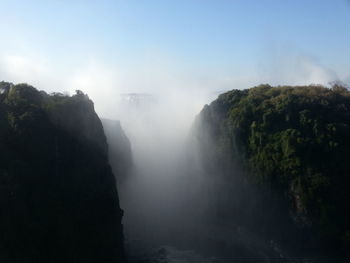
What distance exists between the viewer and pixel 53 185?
2666 centimetres

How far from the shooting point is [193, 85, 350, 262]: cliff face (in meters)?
32.6

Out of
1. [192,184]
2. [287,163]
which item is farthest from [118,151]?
[287,163]

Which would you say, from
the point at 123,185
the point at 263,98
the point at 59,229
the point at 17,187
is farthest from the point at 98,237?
the point at 263,98

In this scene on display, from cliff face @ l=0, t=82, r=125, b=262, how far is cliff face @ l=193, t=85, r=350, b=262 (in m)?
15.1

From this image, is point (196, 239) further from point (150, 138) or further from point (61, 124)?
point (150, 138)

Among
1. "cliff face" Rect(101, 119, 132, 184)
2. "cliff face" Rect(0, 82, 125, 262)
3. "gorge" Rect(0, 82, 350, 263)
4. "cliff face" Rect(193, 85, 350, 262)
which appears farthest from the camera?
"cliff face" Rect(101, 119, 132, 184)

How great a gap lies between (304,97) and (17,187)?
30008 mm

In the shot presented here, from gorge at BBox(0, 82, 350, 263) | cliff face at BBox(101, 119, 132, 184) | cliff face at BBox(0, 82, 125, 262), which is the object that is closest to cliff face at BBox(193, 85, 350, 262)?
gorge at BBox(0, 82, 350, 263)

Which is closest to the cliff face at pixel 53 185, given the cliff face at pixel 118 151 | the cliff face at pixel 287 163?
the cliff face at pixel 118 151

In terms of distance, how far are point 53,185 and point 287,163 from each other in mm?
21056

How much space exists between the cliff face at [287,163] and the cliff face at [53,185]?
15.1m

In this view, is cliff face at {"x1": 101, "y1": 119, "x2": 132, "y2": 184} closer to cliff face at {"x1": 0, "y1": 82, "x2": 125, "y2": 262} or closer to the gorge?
the gorge

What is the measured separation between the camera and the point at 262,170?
3856cm

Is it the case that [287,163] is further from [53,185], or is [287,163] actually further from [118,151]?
[53,185]
